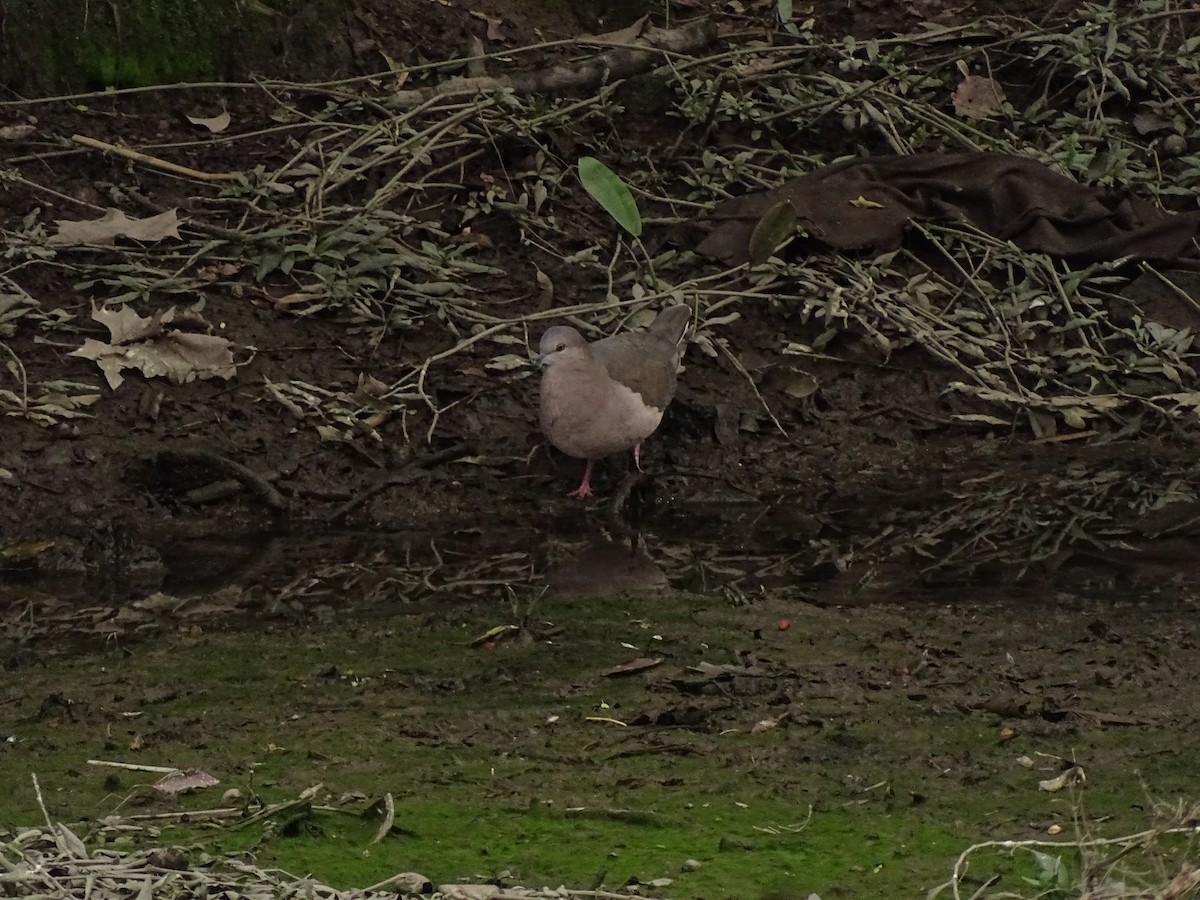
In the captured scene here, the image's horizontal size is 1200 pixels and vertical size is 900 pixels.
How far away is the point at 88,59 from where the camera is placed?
8188mm

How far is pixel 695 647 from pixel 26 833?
213 centimetres

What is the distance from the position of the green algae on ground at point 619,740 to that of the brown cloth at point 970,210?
9.39 ft

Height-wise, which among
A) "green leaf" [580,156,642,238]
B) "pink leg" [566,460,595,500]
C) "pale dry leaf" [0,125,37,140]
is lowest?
"pink leg" [566,460,595,500]

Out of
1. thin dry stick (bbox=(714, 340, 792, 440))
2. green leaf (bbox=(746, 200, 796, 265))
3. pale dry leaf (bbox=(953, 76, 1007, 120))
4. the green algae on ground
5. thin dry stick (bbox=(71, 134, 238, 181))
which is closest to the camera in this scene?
the green algae on ground

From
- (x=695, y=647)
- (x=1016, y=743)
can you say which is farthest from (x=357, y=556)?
(x=1016, y=743)

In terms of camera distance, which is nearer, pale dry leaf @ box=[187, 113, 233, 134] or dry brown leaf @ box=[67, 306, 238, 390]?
dry brown leaf @ box=[67, 306, 238, 390]

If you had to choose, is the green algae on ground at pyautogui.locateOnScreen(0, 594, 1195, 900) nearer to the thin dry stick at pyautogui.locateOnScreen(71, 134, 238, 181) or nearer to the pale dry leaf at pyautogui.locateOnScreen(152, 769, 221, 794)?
the pale dry leaf at pyautogui.locateOnScreen(152, 769, 221, 794)

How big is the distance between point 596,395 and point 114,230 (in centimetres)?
240

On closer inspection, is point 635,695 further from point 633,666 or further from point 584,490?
point 584,490

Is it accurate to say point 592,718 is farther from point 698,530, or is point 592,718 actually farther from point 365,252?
point 365,252

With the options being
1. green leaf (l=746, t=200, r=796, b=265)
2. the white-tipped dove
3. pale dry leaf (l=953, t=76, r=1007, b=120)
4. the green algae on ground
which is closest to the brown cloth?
green leaf (l=746, t=200, r=796, b=265)

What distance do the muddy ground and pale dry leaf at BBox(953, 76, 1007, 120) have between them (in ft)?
2.29

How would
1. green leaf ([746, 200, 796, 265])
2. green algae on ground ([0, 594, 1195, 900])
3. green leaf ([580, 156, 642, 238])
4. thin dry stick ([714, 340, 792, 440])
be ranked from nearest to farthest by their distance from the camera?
green algae on ground ([0, 594, 1195, 900]) < thin dry stick ([714, 340, 792, 440]) < green leaf ([580, 156, 642, 238]) < green leaf ([746, 200, 796, 265])

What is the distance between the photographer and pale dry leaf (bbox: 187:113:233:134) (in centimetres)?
821
